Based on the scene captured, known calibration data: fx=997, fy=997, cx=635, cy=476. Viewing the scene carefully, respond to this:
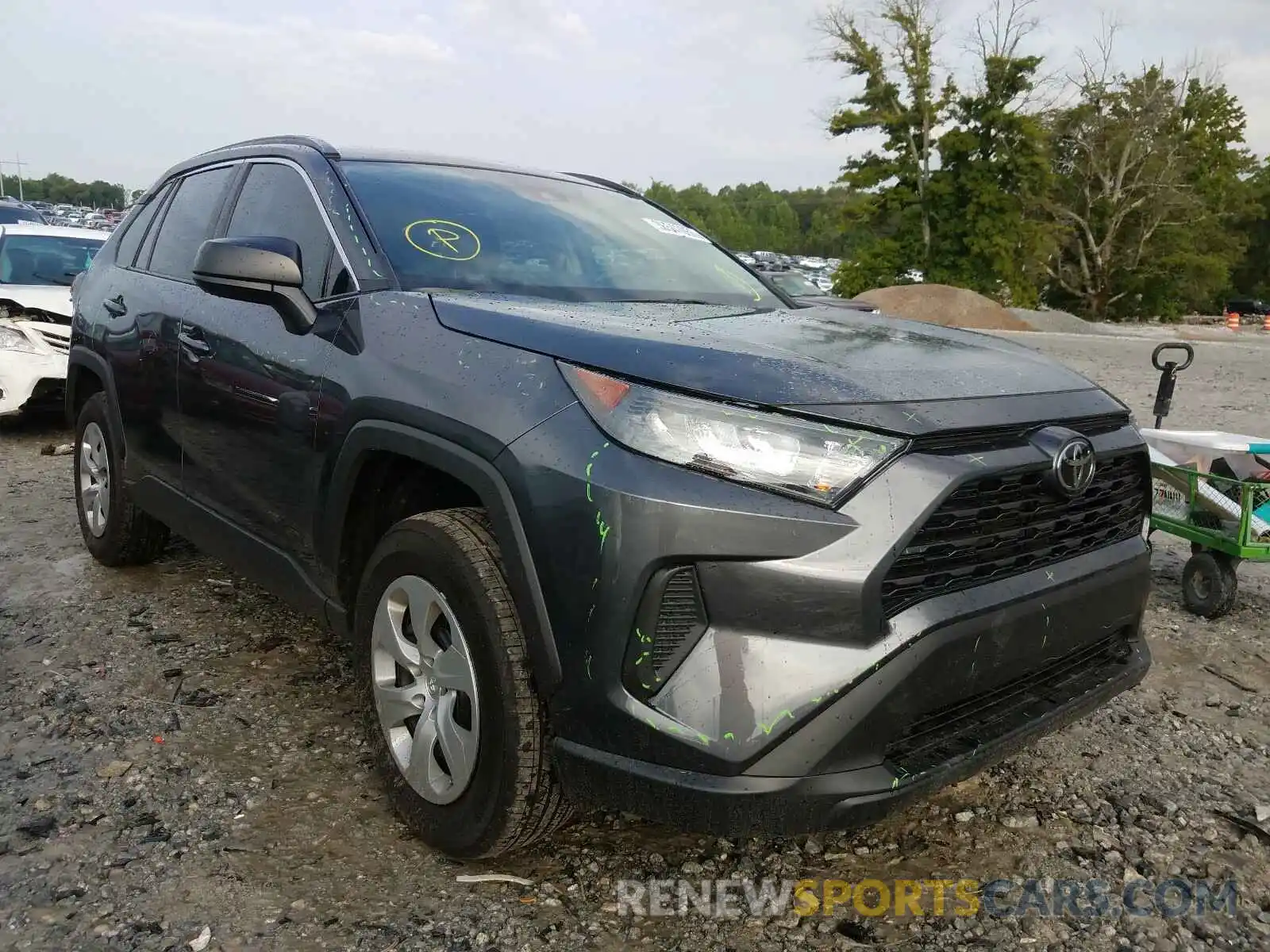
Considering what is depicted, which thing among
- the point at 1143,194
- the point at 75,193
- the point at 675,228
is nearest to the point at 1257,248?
the point at 1143,194

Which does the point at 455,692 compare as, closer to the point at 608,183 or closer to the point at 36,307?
the point at 608,183

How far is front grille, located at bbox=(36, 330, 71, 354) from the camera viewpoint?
775 centimetres

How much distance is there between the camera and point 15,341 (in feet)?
25.0

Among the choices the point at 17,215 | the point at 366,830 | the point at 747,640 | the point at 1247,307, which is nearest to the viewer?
the point at 747,640

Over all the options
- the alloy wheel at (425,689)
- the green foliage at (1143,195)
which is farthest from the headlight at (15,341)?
the green foliage at (1143,195)

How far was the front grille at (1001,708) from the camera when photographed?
2.02m

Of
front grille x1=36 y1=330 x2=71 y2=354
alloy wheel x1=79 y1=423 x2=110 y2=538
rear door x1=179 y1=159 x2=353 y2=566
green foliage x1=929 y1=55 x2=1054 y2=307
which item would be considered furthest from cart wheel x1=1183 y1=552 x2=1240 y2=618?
green foliage x1=929 y1=55 x2=1054 y2=307

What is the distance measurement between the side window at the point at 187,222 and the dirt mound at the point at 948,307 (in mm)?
22657

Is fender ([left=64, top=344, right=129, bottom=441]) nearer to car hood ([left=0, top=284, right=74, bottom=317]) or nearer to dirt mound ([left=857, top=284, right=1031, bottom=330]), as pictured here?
car hood ([left=0, top=284, right=74, bottom=317])

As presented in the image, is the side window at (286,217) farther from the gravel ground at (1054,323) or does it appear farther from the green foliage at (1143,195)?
the green foliage at (1143,195)

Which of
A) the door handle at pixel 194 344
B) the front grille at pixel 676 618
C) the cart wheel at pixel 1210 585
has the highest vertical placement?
the door handle at pixel 194 344

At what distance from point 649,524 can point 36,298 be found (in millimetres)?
8232

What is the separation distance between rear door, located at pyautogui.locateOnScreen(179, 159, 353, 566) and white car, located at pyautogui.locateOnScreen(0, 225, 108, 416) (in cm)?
418

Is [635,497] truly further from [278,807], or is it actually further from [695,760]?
[278,807]
